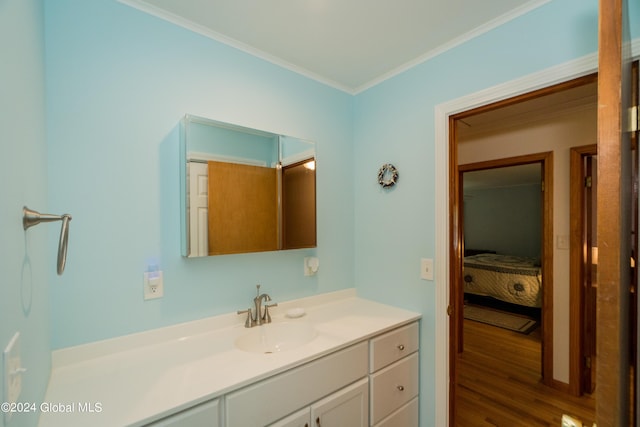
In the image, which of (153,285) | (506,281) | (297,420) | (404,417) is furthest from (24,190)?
(506,281)

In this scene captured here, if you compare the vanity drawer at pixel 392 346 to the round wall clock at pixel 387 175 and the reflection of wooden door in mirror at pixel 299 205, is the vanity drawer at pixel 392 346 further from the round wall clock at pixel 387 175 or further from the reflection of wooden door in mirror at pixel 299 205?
the round wall clock at pixel 387 175

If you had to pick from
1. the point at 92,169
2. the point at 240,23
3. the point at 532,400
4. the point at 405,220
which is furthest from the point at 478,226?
the point at 92,169

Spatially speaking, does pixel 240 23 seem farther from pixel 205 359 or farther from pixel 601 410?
pixel 601 410

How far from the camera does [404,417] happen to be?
1.64m

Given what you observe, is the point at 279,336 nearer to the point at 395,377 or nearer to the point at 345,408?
the point at 345,408

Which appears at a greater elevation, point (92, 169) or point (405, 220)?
point (92, 169)

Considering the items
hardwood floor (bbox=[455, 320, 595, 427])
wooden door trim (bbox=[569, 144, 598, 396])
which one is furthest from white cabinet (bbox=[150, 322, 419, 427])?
wooden door trim (bbox=[569, 144, 598, 396])

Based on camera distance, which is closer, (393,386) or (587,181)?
(393,386)

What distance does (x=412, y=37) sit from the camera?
5.06ft

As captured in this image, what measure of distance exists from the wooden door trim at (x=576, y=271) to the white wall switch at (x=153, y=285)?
2.86 meters

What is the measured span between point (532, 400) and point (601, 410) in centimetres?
222

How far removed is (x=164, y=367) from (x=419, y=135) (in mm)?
1703

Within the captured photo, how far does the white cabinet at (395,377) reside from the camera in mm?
1480

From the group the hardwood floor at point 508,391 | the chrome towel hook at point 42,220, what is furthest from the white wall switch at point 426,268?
the chrome towel hook at point 42,220
